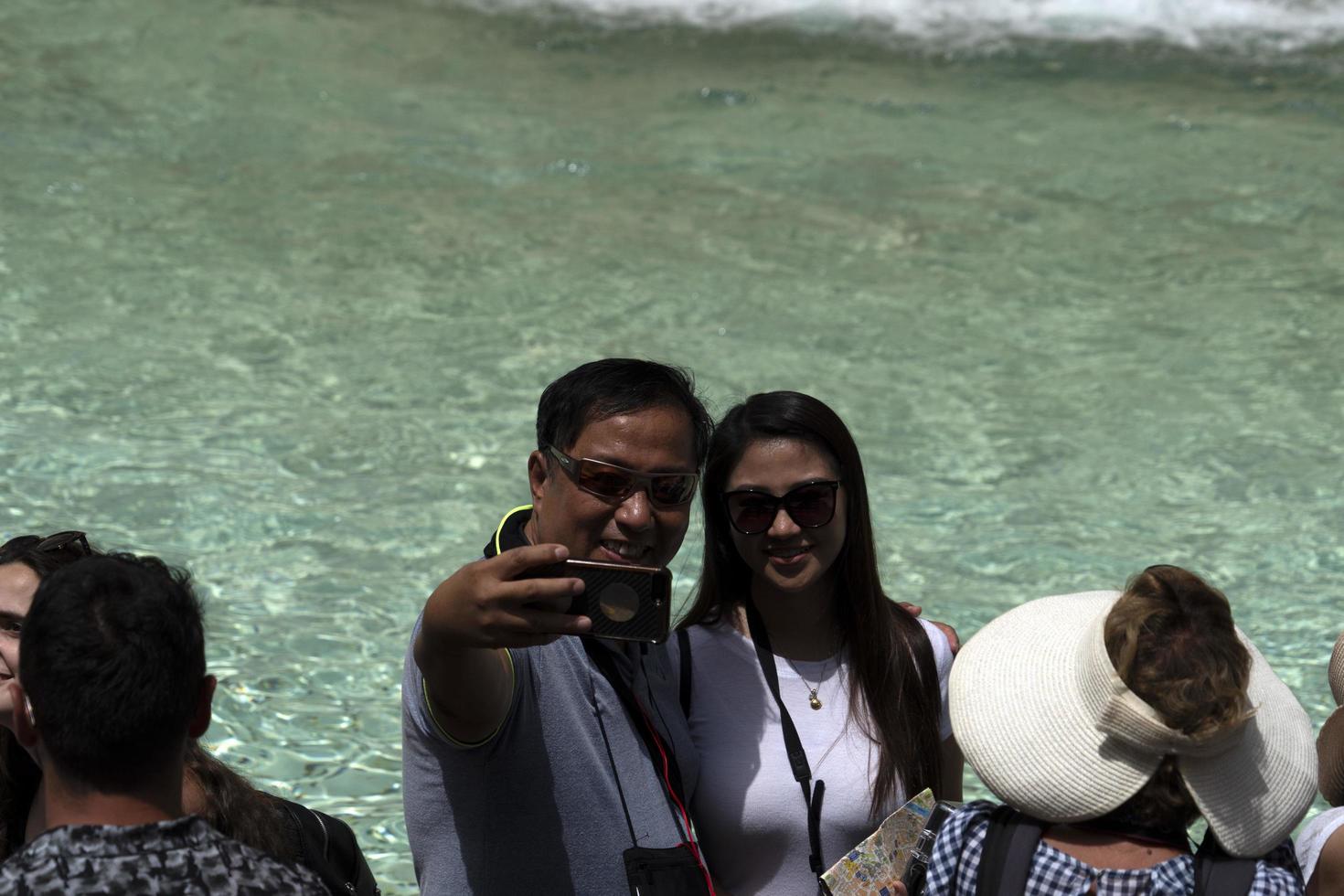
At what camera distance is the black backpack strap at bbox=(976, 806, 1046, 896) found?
2043mm

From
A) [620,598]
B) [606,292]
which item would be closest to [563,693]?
[620,598]

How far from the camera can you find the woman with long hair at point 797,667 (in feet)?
8.22

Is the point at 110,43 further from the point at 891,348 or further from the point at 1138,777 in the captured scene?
the point at 1138,777

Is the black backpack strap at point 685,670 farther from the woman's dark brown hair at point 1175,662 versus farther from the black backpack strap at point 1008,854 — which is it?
the woman's dark brown hair at point 1175,662

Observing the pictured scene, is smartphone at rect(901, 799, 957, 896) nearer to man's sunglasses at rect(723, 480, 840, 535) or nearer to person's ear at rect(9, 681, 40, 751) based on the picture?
man's sunglasses at rect(723, 480, 840, 535)

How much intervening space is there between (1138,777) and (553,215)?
22.4ft

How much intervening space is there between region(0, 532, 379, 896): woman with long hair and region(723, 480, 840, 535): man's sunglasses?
33.3 inches

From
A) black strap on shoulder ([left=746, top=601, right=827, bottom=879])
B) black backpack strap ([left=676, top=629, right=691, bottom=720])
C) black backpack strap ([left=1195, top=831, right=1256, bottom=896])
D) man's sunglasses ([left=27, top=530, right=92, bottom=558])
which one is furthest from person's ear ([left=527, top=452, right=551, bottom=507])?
black backpack strap ([left=1195, top=831, right=1256, bottom=896])

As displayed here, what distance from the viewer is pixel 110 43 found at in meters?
10.4

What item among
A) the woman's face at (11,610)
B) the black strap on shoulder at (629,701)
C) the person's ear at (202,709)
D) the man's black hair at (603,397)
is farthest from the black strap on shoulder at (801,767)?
the woman's face at (11,610)

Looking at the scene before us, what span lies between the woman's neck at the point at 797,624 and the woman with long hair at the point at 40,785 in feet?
2.69

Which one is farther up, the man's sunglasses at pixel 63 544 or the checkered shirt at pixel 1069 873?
the man's sunglasses at pixel 63 544

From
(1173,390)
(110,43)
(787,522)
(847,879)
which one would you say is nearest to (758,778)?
(847,879)

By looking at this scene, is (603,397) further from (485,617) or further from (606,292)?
(606,292)
